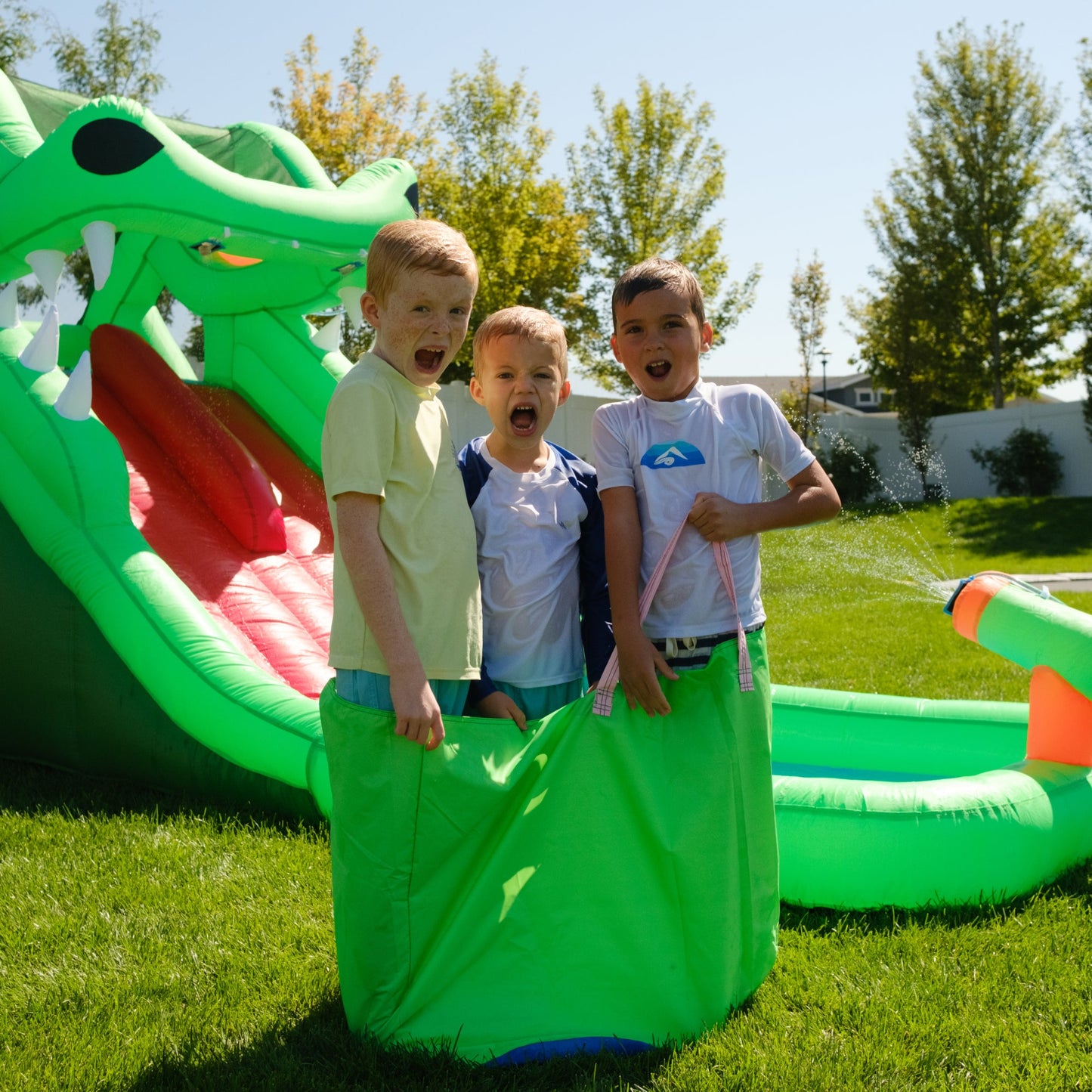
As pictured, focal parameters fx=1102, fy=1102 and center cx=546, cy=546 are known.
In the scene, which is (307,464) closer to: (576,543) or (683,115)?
(576,543)

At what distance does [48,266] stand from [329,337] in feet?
4.62

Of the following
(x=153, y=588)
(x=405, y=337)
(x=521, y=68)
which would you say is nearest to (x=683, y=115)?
(x=521, y=68)

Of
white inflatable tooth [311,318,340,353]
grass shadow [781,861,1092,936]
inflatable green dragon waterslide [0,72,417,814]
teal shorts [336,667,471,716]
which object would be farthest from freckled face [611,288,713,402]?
white inflatable tooth [311,318,340,353]

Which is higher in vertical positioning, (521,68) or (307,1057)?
(521,68)

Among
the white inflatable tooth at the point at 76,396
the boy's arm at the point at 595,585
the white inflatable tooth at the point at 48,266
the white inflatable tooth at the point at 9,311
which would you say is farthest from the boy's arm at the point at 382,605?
the white inflatable tooth at the point at 9,311

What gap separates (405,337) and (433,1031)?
1311mm

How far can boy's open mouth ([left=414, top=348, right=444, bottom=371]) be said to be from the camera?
2.05 metres

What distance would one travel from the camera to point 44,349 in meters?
4.32

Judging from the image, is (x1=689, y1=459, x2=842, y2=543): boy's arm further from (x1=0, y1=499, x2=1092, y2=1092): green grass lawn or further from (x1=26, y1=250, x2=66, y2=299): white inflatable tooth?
(x1=26, y1=250, x2=66, y2=299): white inflatable tooth

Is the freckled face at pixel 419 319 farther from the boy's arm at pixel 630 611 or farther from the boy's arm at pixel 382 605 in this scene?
the boy's arm at pixel 630 611

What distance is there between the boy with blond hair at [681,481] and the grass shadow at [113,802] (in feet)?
5.61

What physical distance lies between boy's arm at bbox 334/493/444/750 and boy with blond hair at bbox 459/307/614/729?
0.28m

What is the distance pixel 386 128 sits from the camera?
61.9ft

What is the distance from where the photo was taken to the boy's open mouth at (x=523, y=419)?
7.16ft
